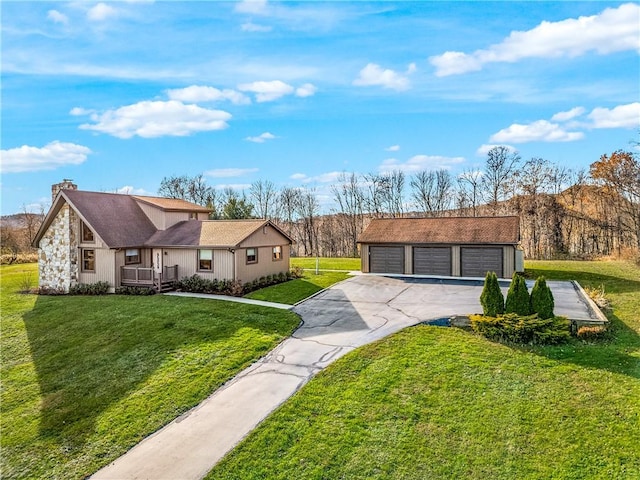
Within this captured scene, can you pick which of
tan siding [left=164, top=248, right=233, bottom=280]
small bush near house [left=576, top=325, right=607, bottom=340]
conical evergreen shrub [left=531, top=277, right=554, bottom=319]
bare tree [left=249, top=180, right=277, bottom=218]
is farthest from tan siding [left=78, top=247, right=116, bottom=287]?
bare tree [left=249, top=180, right=277, bottom=218]

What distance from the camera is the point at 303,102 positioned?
24875mm

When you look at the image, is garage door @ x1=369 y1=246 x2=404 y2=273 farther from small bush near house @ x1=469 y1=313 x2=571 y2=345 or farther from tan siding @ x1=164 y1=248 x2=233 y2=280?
small bush near house @ x1=469 y1=313 x2=571 y2=345

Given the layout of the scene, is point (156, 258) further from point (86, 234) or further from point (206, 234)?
point (86, 234)

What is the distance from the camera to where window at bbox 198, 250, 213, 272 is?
2075 cm

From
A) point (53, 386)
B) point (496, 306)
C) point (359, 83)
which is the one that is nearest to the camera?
point (53, 386)

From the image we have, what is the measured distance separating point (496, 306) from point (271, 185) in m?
41.6

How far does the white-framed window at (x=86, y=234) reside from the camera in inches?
843

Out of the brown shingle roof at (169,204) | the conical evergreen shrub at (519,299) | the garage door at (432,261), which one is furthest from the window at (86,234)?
the conical evergreen shrub at (519,299)

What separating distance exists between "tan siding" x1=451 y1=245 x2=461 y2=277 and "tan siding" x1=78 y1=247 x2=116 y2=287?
1885 cm

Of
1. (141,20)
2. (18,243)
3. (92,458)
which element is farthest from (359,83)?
(18,243)

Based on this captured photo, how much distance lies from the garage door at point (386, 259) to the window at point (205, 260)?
32.9ft

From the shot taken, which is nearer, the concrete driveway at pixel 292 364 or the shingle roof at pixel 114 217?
the concrete driveway at pixel 292 364

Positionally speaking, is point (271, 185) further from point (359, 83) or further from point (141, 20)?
point (141, 20)

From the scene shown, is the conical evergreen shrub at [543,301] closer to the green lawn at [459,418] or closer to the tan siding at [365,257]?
the green lawn at [459,418]
